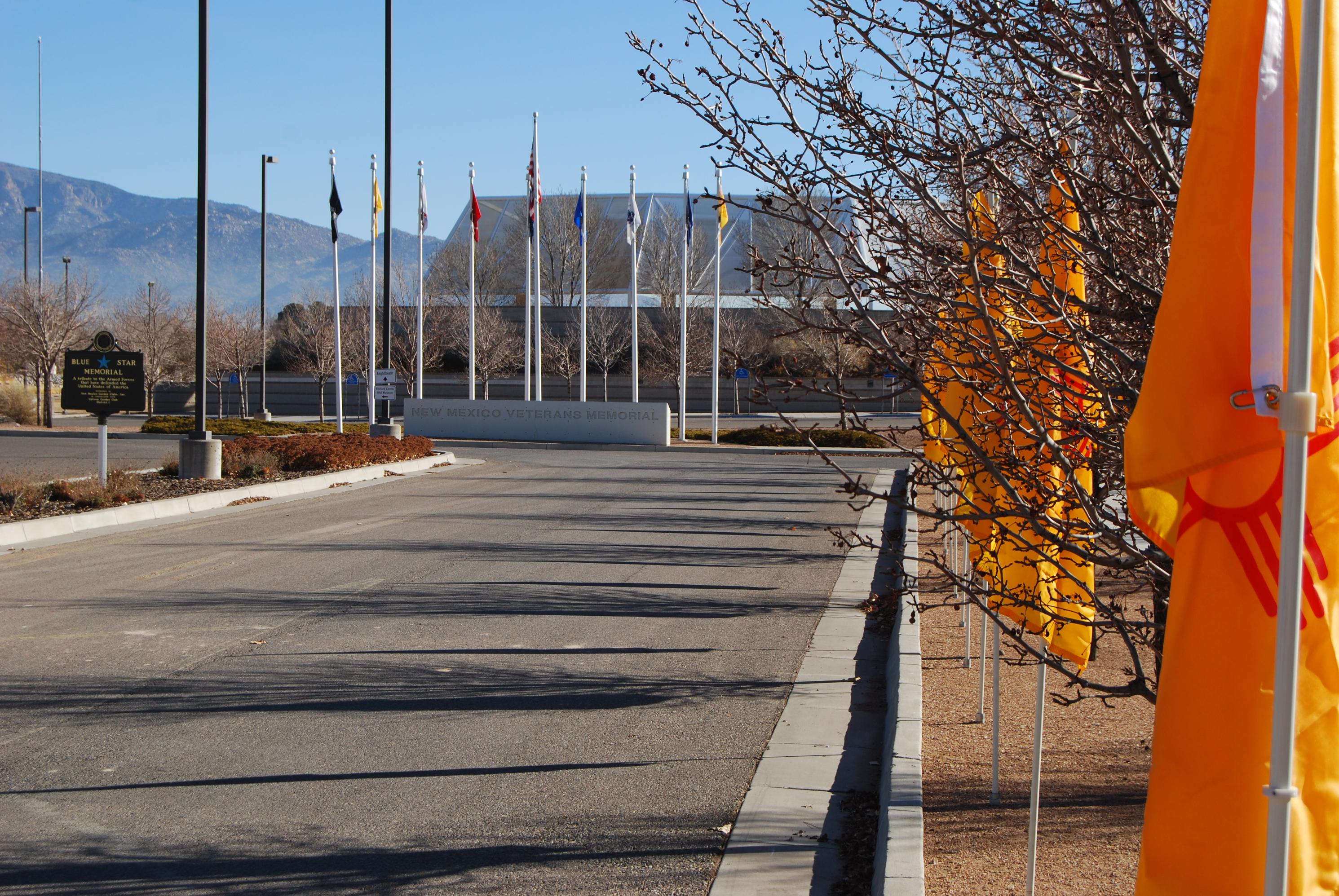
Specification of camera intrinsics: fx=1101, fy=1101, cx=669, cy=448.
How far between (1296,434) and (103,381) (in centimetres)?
1875

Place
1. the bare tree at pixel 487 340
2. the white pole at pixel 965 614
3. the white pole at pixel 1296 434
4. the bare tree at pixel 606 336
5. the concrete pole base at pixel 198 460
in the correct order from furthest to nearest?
the bare tree at pixel 606 336 < the bare tree at pixel 487 340 < the concrete pole base at pixel 198 460 < the white pole at pixel 965 614 < the white pole at pixel 1296 434

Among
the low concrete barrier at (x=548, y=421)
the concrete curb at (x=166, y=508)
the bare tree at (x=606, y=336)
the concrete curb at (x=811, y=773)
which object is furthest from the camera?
the bare tree at (x=606, y=336)

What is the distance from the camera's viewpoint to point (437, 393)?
2594 inches

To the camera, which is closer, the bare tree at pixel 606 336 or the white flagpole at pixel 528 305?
the white flagpole at pixel 528 305

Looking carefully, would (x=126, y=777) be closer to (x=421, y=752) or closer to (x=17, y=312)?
(x=421, y=752)

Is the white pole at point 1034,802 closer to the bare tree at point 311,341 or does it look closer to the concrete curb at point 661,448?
the concrete curb at point 661,448

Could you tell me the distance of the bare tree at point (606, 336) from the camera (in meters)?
57.1

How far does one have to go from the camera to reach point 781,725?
6.48 meters

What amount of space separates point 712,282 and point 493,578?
5095cm

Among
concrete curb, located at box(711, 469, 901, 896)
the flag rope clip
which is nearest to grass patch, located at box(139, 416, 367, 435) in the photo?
concrete curb, located at box(711, 469, 901, 896)

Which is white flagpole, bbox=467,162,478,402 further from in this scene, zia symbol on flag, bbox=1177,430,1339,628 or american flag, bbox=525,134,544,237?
zia symbol on flag, bbox=1177,430,1339,628

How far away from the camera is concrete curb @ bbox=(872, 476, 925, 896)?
402 centimetres

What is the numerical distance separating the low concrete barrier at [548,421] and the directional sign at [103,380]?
1911 centimetres

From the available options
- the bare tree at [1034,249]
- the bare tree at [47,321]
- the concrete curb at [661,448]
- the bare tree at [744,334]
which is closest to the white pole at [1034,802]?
the bare tree at [1034,249]
